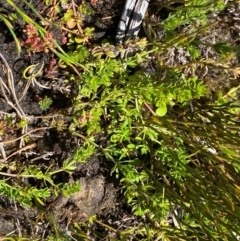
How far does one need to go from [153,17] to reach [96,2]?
229 millimetres

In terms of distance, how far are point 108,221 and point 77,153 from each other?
1.33 feet

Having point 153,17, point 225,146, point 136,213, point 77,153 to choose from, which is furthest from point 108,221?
point 153,17

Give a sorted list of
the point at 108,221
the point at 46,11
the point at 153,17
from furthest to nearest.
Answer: the point at 108,221, the point at 153,17, the point at 46,11

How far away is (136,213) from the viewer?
196cm

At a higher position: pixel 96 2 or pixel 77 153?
pixel 96 2

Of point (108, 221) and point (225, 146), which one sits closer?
point (225, 146)

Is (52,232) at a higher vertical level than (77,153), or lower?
lower

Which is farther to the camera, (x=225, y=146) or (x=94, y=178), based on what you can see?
(x=94, y=178)

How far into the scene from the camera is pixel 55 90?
184 cm

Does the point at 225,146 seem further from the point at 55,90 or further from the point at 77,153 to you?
the point at 55,90

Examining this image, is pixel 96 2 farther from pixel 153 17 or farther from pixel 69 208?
pixel 69 208

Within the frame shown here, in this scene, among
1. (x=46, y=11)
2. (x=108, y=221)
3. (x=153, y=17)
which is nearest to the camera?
(x=46, y=11)

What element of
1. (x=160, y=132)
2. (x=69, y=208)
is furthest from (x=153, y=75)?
(x=69, y=208)

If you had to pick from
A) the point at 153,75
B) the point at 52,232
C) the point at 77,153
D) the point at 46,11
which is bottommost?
the point at 52,232
